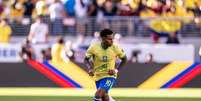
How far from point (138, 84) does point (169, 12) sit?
8.82 ft

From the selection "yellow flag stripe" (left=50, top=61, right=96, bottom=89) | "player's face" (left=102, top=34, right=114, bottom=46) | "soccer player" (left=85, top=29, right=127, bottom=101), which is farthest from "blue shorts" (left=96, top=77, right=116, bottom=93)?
"yellow flag stripe" (left=50, top=61, right=96, bottom=89)

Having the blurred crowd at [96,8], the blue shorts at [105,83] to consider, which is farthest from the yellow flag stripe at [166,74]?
the blue shorts at [105,83]

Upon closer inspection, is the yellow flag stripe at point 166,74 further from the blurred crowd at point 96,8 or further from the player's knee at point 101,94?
the player's knee at point 101,94

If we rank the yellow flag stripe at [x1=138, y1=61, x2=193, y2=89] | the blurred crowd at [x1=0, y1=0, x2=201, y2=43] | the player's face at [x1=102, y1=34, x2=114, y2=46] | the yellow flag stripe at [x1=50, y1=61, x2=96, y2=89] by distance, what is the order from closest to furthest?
the player's face at [x1=102, y1=34, x2=114, y2=46] < the yellow flag stripe at [x1=138, y1=61, x2=193, y2=89] < the yellow flag stripe at [x1=50, y1=61, x2=96, y2=89] < the blurred crowd at [x1=0, y1=0, x2=201, y2=43]

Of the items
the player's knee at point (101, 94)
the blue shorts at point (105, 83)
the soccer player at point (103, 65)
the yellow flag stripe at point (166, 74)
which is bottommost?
the yellow flag stripe at point (166, 74)

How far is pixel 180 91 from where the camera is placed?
1739cm

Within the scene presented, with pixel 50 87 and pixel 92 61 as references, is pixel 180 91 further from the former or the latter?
pixel 92 61

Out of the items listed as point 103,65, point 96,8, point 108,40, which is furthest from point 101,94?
point 96,8

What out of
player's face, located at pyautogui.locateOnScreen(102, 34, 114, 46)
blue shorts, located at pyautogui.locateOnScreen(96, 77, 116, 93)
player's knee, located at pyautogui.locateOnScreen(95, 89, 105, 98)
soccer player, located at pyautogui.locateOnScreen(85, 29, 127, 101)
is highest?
player's face, located at pyautogui.locateOnScreen(102, 34, 114, 46)

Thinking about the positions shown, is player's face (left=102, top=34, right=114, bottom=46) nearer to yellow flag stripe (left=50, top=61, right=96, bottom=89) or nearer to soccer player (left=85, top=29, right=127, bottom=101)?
soccer player (left=85, top=29, right=127, bottom=101)

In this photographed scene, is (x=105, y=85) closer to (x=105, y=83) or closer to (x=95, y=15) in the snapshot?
(x=105, y=83)

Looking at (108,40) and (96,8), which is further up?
(108,40)

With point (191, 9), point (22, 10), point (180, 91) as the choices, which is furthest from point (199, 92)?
point (22, 10)

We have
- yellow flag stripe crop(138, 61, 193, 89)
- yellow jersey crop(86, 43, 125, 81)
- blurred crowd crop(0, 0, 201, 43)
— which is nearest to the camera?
yellow jersey crop(86, 43, 125, 81)
